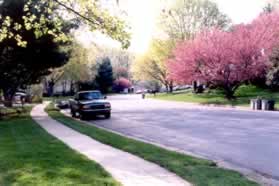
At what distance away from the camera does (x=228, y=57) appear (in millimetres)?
45781

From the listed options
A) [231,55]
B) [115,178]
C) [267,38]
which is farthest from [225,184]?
[267,38]

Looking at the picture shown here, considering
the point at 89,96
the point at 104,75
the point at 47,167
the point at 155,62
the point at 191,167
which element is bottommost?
the point at 191,167

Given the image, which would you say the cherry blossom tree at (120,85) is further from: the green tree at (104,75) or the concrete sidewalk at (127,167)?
the concrete sidewalk at (127,167)

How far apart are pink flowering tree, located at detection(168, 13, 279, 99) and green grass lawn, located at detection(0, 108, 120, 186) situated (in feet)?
117

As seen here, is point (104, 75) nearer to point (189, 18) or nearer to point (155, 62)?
point (155, 62)

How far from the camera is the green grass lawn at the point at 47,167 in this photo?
7648mm

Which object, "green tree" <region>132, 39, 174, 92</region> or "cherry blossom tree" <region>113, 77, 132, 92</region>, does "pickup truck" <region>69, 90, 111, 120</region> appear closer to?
"green tree" <region>132, 39, 174, 92</region>

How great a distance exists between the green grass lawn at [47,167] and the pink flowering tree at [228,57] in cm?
3567

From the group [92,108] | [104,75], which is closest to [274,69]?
[92,108]

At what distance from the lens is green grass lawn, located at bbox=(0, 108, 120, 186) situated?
25.1 ft

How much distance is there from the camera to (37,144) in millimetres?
12945

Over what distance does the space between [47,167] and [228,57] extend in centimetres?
3886

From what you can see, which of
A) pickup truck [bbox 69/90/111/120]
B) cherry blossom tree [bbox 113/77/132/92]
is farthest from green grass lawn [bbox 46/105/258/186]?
cherry blossom tree [bbox 113/77/132/92]

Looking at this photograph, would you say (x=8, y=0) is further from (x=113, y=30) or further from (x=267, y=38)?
(x=267, y=38)
